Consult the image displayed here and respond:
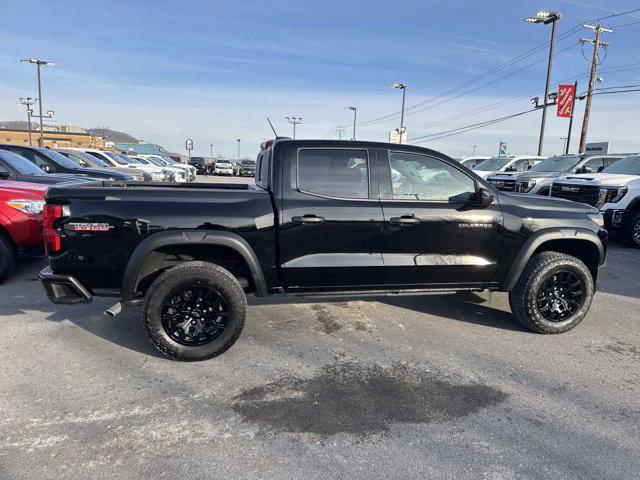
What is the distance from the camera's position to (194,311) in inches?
140

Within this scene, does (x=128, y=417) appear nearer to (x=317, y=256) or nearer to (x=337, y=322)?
(x=317, y=256)

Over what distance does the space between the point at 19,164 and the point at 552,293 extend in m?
8.81

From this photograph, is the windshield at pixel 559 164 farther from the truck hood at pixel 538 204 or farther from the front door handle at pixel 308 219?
the front door handle at pixel 308 219

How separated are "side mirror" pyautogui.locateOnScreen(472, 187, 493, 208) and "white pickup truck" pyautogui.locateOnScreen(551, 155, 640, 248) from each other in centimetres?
615

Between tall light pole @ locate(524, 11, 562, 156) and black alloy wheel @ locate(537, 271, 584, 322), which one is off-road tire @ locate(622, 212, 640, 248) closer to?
black alloy wheel @ locate(537, 271, 584, 322)

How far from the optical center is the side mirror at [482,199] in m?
3.92

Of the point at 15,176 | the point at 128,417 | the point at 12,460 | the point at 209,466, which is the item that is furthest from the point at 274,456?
the point at 15,176

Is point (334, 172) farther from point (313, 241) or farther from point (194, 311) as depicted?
point (194, 311)

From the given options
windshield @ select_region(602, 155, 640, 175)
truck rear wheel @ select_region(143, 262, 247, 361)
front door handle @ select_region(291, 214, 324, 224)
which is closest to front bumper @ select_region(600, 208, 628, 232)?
windshield @ select_region(602, 155, 640, 175)

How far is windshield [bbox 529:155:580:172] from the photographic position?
41.5 ft

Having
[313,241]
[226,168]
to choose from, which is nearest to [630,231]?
[313,241]

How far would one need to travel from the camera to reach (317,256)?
376 cm

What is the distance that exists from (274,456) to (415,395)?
1171 mm

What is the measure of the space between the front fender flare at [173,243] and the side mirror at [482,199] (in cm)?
208
